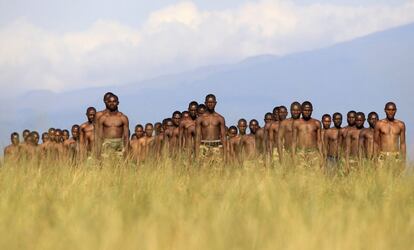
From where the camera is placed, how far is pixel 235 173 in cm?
1251

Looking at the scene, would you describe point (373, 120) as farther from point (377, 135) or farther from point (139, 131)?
point (139, 131)

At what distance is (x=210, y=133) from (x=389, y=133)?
3618 millimetres

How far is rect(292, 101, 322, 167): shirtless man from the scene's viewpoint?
1795 cm

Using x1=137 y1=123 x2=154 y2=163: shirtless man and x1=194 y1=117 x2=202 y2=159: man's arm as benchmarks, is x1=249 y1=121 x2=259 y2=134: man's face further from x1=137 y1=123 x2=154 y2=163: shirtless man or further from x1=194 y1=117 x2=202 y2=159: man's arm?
x1=194 y1=117 x2=202 y2=159: man's arm

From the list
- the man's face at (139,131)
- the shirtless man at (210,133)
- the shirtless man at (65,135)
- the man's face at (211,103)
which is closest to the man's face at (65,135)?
the shirtless man at (65,135)

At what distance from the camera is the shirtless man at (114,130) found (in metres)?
18.5

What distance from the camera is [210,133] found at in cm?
1895

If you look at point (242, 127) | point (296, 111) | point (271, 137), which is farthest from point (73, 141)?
point (296, 111)

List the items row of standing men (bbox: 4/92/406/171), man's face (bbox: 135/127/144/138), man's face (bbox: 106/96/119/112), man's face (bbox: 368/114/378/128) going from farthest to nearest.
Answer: man's face (bbox: 135/127/144/138) < man's face (bbox: 368/114/378/128) < man's face (bbox: 106/96/119/112) < row of standing men (bbox: 4/92/406/171)

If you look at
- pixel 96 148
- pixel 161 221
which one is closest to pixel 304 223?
pixel 161 221

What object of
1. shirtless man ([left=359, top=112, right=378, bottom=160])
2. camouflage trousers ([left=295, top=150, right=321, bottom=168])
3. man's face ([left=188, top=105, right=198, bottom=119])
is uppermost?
man's face ([left=188, top=105, right=198, bottom=119])

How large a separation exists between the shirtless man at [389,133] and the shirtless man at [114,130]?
16.7ft

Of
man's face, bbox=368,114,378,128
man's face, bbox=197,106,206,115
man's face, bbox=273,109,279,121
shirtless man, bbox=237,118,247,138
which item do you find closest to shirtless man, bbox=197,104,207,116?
man's face, bbox=197,106,206,115

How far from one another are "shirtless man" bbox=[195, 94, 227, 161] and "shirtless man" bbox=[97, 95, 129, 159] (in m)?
1.47
